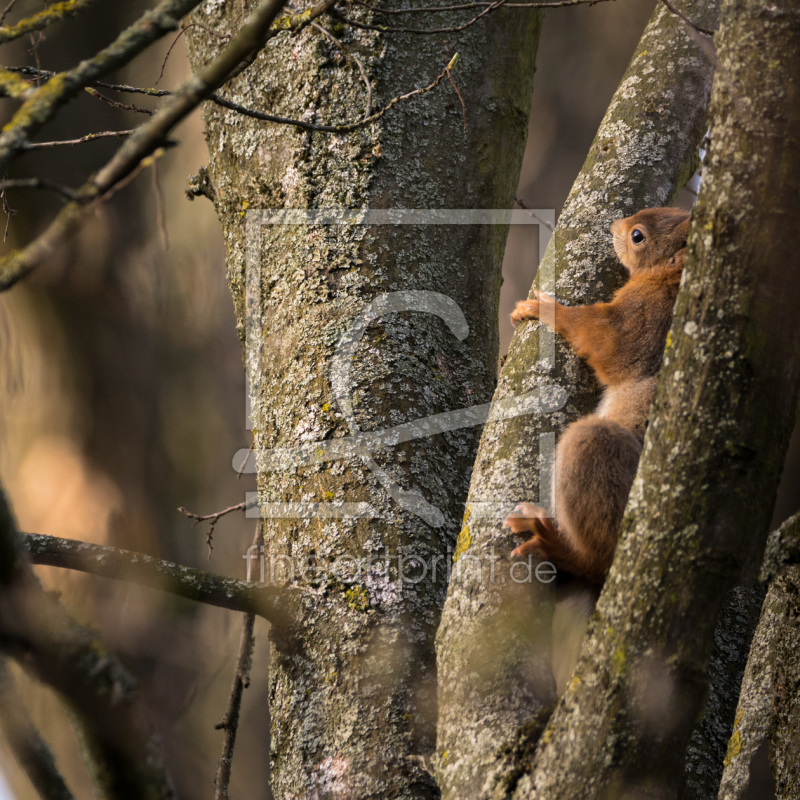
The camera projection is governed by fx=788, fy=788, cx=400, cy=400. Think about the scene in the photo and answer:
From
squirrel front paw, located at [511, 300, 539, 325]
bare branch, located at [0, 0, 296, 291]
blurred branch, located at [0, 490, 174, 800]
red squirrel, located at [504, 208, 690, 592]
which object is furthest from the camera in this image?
squirrel front paw, located at [511, 300, 539, 325]

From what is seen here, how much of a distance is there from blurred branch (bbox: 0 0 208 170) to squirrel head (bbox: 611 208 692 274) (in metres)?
1.72

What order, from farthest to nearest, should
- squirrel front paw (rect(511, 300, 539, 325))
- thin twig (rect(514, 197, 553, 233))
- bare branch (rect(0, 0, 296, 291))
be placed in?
thin twig (rect(514, 197, 553, 233)) → squirrel front paw (rect(511, 300, 539, 325)) → bare branch (rect(0, 0, 296, 291))

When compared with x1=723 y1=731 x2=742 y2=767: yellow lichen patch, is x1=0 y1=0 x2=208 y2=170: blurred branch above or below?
above

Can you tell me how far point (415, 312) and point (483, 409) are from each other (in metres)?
0.38

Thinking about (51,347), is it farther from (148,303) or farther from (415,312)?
(415,312)

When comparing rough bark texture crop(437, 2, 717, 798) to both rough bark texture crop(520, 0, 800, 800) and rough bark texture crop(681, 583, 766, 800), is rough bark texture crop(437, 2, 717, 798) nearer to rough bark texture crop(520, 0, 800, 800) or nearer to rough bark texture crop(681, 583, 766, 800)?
rough bark texture crop(520, 0, 800, 800)

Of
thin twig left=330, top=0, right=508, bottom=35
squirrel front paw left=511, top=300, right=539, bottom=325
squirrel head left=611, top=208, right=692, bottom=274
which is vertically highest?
thin twig left=330, top=0, right=508, bottom=35

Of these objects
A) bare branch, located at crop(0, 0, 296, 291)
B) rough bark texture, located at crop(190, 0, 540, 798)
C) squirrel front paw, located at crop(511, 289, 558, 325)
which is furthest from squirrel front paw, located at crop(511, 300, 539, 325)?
bare branch, located at crop(0, 0, 296, 291)

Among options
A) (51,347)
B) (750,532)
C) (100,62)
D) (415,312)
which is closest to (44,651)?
(100,62)

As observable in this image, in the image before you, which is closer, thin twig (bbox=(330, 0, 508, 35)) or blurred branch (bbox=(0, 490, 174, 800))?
blurred branch (bbox=(0, 490, 174, 800))

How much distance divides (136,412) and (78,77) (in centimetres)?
574

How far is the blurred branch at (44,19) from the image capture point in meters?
1.40

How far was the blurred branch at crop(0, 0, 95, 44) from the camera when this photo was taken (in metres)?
1.40

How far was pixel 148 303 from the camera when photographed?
664 centimetres
